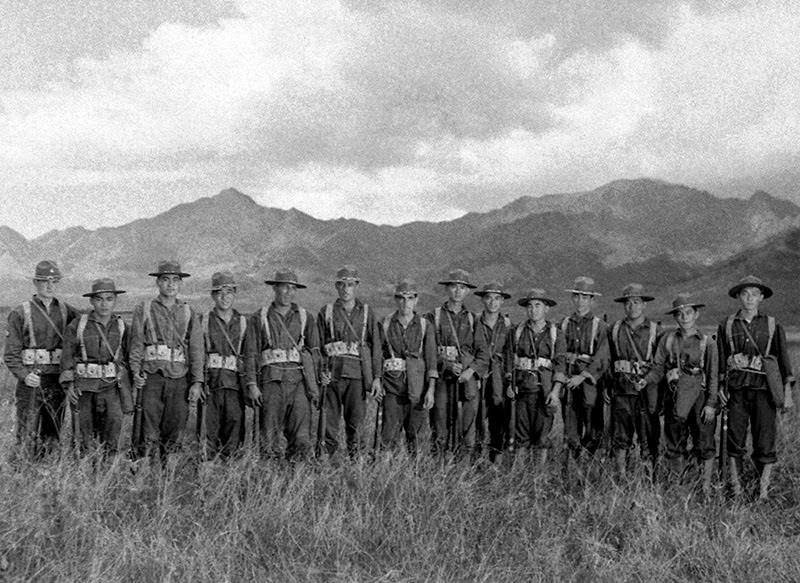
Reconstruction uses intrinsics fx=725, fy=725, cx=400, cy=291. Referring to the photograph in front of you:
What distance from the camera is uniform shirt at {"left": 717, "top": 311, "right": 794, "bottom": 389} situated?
857 centimetres

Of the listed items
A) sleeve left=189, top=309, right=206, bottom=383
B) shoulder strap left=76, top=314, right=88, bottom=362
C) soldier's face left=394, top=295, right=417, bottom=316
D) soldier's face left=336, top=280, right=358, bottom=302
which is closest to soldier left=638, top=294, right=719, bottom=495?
soldier's face left=394, top=295, right=417, bottom=316

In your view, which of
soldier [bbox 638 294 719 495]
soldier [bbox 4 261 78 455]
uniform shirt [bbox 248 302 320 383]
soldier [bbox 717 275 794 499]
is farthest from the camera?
uniform shirt [bbox 248 302 320 383]

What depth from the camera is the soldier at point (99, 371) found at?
8.57 meters

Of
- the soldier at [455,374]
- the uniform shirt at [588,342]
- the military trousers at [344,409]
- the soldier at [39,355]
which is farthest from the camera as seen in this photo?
the soldier at [455,374]

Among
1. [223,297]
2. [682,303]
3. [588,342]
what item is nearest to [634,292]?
[682,303]

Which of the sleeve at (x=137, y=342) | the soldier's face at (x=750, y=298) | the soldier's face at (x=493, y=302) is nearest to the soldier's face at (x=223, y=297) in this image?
the sleeve at (x=137, y=342)

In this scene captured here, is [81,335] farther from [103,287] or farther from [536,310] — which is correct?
[536,310]

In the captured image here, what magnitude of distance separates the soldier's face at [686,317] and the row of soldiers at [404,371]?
0.06ft

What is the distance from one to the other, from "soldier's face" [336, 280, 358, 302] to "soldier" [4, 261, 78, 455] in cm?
328

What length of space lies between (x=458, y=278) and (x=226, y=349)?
320cm

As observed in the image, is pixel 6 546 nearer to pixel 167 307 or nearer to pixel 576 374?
pixel 167 307

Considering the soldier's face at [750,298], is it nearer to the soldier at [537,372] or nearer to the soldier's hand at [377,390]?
the soldier at [537,372]

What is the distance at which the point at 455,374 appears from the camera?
31.5 feet

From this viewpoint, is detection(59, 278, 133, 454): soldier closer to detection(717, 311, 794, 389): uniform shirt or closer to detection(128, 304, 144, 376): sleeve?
detection(128, 304, 144, 376): sleeve
